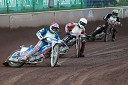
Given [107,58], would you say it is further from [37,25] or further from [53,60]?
[37,25]

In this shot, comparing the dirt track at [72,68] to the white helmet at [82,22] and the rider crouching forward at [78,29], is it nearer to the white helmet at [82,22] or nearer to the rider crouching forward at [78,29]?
the rider crouching forward at [78,29]

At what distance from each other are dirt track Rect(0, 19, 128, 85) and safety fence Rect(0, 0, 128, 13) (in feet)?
4.45

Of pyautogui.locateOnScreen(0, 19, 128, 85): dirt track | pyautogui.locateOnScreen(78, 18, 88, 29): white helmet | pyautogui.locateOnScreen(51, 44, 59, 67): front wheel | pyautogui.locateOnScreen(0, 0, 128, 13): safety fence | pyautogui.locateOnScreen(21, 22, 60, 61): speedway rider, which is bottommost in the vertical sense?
pyautogui.locateOnScreen(0, 19, 128, 85): dirt track

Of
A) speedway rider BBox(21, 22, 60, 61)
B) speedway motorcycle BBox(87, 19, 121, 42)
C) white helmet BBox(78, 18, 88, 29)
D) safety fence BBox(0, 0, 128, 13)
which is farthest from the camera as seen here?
speedway motorcycle BBox(87, 19, 121, 42)

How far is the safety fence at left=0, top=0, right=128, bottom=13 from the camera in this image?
798 inches

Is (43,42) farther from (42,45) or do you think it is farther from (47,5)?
(47,5)

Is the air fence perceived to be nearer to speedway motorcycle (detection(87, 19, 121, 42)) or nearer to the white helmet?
speedway motorcycle (detection(87, 19, 121, 42))

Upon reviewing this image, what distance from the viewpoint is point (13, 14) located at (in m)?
19.5

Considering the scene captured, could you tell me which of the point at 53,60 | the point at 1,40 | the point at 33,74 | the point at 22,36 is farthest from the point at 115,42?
the point at 33,74

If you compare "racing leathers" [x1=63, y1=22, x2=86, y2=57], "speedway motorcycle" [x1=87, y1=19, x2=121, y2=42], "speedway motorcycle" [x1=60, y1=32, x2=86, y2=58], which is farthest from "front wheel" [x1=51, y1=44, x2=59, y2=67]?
"speedway motorcycle" [x1=87, y1=19, x2=121, y2=42]

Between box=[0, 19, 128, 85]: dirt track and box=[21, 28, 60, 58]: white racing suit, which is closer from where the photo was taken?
box=[0, 19, 128, 85]: dirt track

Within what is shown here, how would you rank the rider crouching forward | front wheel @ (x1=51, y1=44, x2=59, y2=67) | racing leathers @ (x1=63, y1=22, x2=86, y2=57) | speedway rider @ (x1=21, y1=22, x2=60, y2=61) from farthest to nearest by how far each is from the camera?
racing leathers @ (x1=63, y1=22, x2=86, y2=57) < the rider crouching forward < speedway rider @ (x1=21, y1=22, x2=60, y2=61) < front wheel @ (x1=51, y1=44, x2=59, y2=67)

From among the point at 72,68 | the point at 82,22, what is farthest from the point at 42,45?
the point at 82,22

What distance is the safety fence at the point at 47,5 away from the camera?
20.3m
